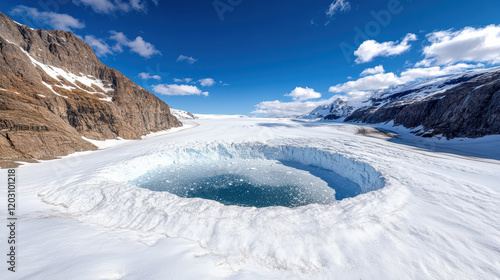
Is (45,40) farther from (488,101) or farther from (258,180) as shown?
(488,101)

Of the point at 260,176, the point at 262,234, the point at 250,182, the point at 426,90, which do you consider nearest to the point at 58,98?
the point at 250,182

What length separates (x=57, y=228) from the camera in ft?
16.0

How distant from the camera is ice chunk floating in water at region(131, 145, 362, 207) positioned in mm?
Answer: 9609

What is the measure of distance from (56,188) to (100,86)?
37.7 metres

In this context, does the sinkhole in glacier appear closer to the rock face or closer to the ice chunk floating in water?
the ice chunk floating in water

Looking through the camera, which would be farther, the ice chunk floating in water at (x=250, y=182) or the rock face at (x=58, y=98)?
the rock face at (x=58, y=98)

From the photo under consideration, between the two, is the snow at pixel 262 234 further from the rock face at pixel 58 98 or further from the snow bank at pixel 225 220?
the rock face at pixel 58 98

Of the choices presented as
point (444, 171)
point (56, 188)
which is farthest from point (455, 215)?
point (56, 188)

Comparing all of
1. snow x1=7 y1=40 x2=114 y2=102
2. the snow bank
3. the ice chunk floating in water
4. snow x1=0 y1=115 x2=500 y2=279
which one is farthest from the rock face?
the ice chunk floating in water

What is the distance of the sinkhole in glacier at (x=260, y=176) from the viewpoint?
386 inches

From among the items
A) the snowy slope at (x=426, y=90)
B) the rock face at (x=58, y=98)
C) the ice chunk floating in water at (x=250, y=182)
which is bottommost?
the ice chunk floating in water at (x=250, y=182)

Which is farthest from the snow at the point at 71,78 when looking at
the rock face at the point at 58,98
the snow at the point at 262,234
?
the snow at the point at 262,234

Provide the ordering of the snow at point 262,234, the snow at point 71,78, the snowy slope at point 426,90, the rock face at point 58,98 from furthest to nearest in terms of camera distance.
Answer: the snowy slope at point 426,90 < the snow at point 71,78 < the rock face at point 58,98 < the snow at point 262,234

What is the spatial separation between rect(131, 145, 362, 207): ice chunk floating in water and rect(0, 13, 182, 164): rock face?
11.4 meters
